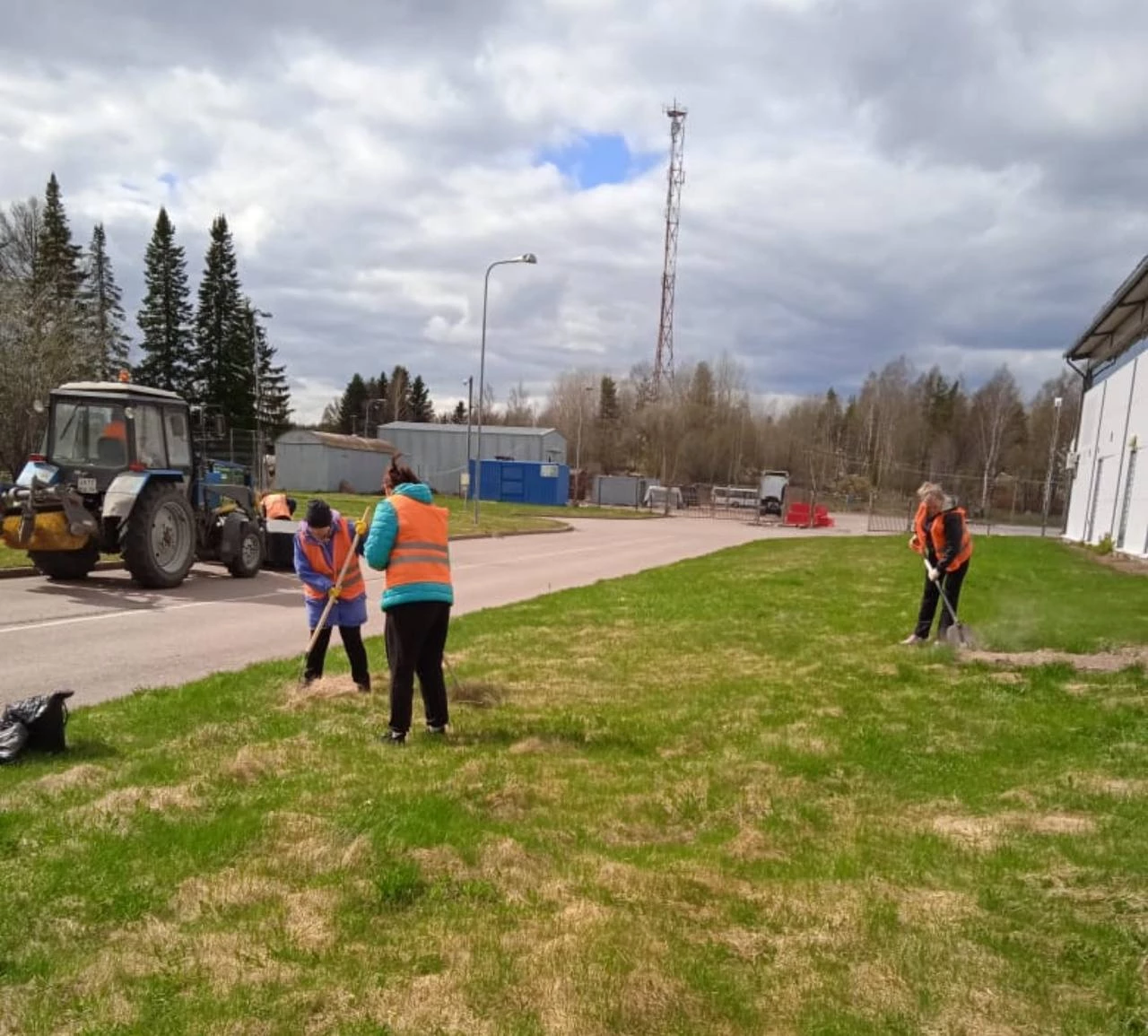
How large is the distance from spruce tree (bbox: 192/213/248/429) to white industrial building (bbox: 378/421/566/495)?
11.8 m

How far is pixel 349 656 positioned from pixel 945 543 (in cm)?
662

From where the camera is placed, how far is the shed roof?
170ft

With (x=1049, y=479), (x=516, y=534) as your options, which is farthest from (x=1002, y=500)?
(x=516, y=534)

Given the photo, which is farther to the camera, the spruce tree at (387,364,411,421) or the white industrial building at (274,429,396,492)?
the spruce tree at (387,364,411,421)

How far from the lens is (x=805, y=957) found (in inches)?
127

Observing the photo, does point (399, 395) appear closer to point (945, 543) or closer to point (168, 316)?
point (168, 316)

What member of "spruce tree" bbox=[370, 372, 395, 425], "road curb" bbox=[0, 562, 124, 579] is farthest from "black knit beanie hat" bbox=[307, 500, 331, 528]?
"spruce tree" bbox=[370, 372, 395, 425]

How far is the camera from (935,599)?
10281 millimetres

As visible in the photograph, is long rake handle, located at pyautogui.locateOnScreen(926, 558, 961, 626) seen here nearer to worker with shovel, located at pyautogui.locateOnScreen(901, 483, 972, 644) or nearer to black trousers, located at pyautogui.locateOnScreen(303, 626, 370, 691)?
worker with shovel, located at pyautogui.locateOnScreen(901, 483, 972, 644)

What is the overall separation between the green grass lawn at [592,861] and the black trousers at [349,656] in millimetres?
298

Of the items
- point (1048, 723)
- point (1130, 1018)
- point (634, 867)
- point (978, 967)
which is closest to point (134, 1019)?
point (634, 867)

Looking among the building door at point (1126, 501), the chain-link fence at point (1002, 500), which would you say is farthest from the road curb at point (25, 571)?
the chain-link fence at point (1002, 500)

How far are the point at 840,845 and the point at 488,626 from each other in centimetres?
697

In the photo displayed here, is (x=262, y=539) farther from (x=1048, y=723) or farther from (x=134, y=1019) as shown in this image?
(x=134, y=1019)
